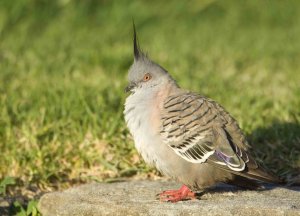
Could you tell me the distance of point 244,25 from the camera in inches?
407

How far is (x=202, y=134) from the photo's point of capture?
15.1 ft

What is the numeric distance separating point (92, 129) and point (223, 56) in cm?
322

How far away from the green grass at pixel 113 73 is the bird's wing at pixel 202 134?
967 millimetres

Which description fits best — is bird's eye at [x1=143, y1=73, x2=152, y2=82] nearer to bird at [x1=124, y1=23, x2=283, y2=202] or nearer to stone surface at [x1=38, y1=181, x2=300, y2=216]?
bird at [x1=124, y1=23, x2=283, y2=202]

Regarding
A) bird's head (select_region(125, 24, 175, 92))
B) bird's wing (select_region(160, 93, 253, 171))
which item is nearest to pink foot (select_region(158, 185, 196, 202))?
bird's wing (select_region(160, 93, 253, 171))

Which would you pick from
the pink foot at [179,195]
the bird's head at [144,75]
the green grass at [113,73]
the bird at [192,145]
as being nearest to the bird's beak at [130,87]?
the bird's head at [144,75]

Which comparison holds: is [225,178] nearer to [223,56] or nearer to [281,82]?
[281,82]

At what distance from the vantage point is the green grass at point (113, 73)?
5.67 meters

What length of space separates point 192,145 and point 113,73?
3.33m

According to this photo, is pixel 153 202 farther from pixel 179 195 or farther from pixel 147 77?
pixel 147 77

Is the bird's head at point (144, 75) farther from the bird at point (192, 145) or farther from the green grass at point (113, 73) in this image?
the green grass at point (113, 73)

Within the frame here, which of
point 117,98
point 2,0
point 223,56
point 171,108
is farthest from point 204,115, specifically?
point 2,0

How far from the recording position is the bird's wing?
4512 mm

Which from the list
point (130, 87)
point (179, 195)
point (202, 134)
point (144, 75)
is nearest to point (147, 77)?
point (144, 75)
